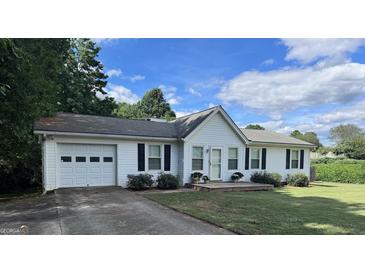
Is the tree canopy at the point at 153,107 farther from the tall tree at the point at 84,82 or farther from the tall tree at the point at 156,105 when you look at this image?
the tall tree at the point at 84,82

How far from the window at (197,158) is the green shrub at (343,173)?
14813 millimetres

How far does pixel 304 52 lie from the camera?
9.87m

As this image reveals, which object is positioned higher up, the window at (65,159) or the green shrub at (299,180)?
the window at (65,159)

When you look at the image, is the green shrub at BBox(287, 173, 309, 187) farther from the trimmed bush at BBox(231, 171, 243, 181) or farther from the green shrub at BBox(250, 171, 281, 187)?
the trimmed bush at BBox(231, 171, 243, 181)

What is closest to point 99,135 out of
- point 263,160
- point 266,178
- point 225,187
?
point 225,187

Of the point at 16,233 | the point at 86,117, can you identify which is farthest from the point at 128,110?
the point at 16,233

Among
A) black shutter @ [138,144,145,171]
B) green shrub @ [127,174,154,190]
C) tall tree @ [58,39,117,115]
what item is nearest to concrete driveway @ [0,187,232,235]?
green shrub @ [127,174,154,190]

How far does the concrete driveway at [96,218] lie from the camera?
17.6ft

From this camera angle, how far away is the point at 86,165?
11.8m

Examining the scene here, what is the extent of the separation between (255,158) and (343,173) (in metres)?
10.5

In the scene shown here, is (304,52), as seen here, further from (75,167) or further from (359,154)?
(359,154)

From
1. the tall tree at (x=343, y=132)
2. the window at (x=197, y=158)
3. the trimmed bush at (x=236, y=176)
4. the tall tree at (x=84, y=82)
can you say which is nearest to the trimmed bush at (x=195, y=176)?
the window at (x=197, y=158)

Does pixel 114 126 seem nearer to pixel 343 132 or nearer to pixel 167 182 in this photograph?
pixel 167 182
